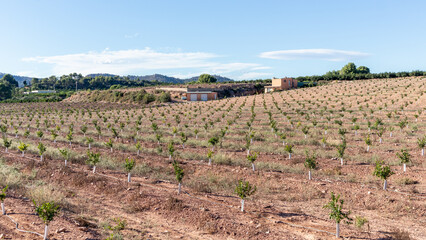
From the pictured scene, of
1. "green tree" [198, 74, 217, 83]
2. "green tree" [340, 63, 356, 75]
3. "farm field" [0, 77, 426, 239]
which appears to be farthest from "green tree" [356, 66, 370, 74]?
"farm field" [0, 77, 426, 239]

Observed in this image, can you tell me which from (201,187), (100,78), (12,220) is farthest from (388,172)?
(100,78)

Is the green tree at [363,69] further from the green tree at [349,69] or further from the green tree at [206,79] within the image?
the green tree at [206,79]

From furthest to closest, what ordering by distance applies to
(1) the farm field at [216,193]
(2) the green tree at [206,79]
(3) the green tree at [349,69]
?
(2) the green tree at [206,79] → (3) the green tree at [349,69] → (1) the farm field at [216,193]

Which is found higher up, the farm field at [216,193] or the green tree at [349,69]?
the green tree at [349,69]

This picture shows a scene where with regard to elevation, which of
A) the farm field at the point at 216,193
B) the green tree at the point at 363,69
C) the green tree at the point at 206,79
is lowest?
the farm field at the point at 216,193

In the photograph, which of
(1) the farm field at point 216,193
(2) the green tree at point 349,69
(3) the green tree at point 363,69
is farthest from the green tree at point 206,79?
(1) the farm field at point 216,193

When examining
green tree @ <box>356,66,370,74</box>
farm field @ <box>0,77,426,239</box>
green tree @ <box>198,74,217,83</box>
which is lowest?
farm field @ <box>0,77,426,239</box>

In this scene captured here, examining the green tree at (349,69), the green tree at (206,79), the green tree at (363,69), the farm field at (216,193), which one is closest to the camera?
the farm field at (216,193)

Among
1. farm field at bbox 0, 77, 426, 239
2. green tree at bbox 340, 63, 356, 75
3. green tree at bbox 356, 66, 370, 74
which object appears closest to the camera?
farm field at bbox 0, 77, 426, 239

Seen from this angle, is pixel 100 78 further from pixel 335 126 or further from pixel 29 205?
pixel 29 205

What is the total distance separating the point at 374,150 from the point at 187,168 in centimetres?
1449

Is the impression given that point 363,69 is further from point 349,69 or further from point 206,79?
point 206,79

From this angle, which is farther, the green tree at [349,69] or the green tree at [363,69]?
the green tree at [363,69]

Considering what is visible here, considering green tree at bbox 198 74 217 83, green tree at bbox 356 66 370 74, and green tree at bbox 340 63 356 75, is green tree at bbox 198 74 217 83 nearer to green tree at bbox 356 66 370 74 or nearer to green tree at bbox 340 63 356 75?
green tree at bbox 340 63 356 75
